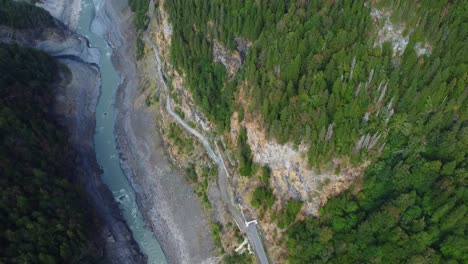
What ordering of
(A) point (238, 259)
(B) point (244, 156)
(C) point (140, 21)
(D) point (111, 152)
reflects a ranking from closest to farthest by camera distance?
(B) point (244, 156) → (A) point (238, 259) → (D) point (111, 152) → (C) point (140, 21)

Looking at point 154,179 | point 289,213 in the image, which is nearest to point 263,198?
point 289,213

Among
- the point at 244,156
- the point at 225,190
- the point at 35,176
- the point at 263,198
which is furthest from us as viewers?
the point at 225,190

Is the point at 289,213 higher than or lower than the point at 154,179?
lower

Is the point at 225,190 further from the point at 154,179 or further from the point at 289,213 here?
the point at 154,179

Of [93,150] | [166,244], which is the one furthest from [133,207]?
[93,150]

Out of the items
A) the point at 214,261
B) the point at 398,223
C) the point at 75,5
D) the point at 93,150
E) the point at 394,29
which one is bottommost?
the point at 398,223

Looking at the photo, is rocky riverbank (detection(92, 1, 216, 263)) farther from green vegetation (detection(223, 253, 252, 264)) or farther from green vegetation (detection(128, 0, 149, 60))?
green vegetation (detection(128, 0, 149, 60))

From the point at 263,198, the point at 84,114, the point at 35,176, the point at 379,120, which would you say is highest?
the point at 84,114

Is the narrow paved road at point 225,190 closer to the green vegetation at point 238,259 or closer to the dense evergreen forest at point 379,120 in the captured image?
the green vegetation at point 238,259

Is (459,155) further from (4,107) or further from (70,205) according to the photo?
(4,107)
